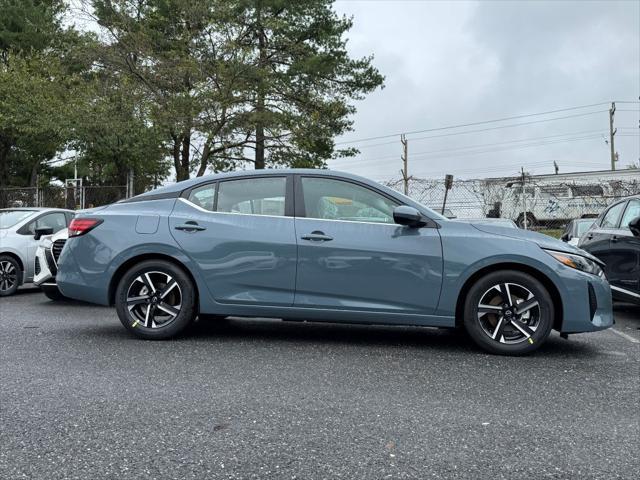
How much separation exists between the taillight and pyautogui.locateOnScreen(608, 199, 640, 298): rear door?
5930 mm

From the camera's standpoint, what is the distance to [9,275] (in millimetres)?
9242

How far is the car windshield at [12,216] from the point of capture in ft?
31.7

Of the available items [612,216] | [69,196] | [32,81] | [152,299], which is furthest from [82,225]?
[32,81]

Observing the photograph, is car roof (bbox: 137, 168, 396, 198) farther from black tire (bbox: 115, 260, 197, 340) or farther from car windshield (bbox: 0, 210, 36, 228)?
car windshield (bbox: 0, 210, 36, 228)

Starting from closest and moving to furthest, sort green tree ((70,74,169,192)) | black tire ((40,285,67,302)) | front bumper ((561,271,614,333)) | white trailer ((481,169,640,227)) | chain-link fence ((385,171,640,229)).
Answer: front bumper ((561,271,614,333)) → black tire ((40,285,67,302)) → chain-link fence ((385,171,640,229)) → green tree ((70,74,169,192)) → white trailer ((481,169,640,227))

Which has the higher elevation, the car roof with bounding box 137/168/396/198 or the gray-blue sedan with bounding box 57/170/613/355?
the car roof with bounding box 137/168/396/198

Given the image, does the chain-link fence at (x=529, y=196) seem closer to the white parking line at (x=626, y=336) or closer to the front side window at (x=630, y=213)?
the front side window at (x=630, y=213)

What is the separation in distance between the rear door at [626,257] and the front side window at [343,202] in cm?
351

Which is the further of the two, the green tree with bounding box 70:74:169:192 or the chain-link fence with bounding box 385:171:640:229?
the green tree with bounding box 70:74:169:192

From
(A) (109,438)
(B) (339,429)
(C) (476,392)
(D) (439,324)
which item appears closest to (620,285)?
(D) (439,324)

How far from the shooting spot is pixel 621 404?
366 centimetres

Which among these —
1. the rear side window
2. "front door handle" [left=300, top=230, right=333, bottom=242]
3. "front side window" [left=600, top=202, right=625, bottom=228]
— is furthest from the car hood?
"front side window" [left=600, top=202, right=625, bottom=228]

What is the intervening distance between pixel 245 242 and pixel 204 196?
2.22ft

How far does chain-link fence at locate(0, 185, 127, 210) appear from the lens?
20.4m
